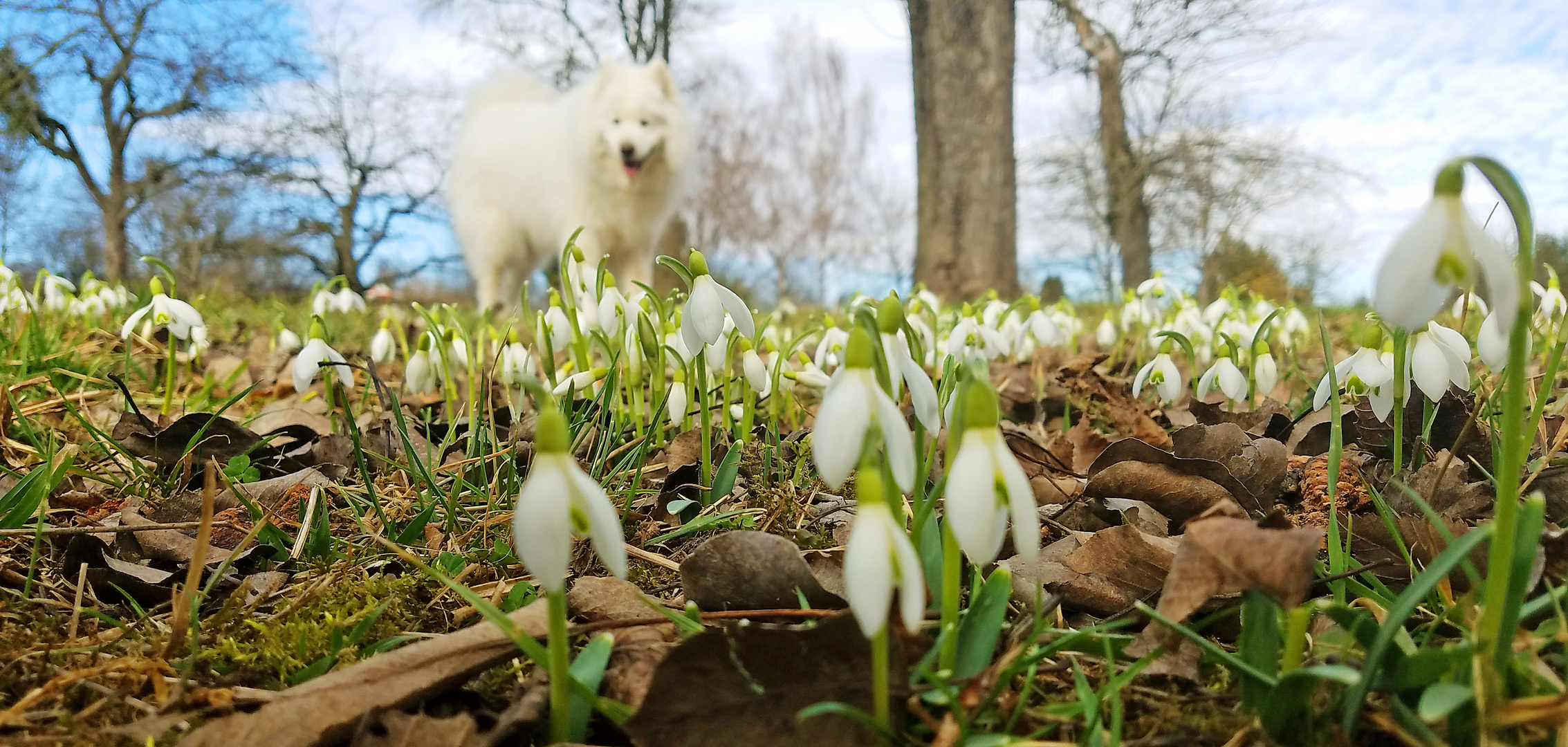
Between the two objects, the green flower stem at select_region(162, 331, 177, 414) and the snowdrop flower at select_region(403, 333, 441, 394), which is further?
the green flower stem at select_region(162, 331, 177, 414)

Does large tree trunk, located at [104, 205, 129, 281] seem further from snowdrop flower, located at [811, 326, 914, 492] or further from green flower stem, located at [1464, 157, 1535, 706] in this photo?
green flower stem, located at [1464, 157, 1535, 706]

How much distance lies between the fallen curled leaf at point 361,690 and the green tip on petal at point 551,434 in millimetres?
309

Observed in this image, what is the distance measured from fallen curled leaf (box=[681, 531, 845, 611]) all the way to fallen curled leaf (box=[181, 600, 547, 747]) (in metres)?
0.18

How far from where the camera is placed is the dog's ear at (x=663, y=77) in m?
6.77

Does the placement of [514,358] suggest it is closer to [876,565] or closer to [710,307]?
[710,307]

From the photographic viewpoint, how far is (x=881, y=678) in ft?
2.28

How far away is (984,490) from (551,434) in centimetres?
33

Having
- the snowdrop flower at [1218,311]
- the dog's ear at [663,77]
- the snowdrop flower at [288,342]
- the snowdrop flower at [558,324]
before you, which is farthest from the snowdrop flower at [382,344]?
the dog's ear at [663,77]

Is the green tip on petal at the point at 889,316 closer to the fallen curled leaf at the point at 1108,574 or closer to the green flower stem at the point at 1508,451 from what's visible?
the fallen curled leaf at the point at 1108,574

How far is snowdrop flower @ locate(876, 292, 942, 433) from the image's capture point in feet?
2.95

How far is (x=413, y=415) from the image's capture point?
232cm

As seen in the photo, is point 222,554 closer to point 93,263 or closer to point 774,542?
point 774,542

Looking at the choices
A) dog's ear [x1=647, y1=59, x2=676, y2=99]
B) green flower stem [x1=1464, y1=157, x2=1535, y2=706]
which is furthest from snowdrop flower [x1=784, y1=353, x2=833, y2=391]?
dog's ear [x1=647, y1=59, x2=676, y2=99]

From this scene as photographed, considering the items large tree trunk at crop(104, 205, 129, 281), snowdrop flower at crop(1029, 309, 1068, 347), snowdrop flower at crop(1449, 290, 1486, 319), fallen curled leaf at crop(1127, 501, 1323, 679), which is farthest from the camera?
large tree trunk at crop(104, 205, 129, 281)
